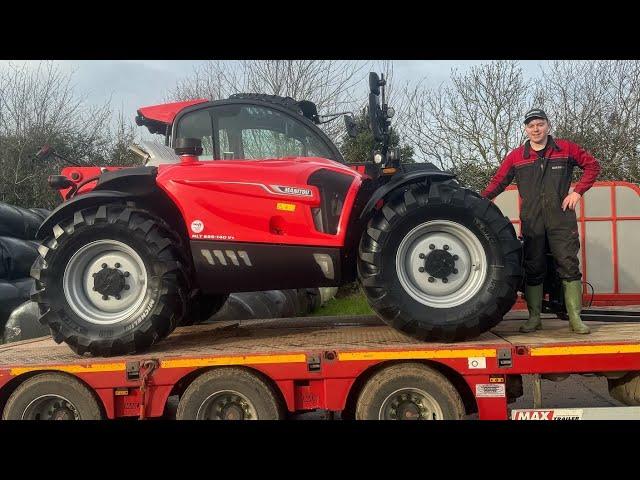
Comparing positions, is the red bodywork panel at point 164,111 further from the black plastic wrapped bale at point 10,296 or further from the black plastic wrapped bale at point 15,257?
the black plastic wrapped bale at point 15,257

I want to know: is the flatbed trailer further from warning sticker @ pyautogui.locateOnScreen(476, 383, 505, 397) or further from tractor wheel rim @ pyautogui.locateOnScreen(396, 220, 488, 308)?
tractor wheel rim @ pyautogui.locateOnScreen(396, 220, 488, 308)

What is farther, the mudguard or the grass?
the grass

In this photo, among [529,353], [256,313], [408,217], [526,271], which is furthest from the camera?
[256,313]

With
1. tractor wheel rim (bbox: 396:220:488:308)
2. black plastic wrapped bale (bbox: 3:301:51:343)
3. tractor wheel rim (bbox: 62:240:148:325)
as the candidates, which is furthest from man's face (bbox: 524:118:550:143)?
black plastic wrapped bale (bbox: 3:301:51:343)

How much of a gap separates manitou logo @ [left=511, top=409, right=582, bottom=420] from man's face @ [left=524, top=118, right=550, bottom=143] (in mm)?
2218

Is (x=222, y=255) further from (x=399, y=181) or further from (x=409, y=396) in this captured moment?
(x=409, y=396)

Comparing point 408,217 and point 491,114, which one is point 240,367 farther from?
point 491,114

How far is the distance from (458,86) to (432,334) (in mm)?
13648

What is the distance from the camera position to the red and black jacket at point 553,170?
4781 millimetres

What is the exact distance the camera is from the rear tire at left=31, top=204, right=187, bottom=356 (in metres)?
4.43

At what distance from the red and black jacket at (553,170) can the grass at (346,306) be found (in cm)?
696

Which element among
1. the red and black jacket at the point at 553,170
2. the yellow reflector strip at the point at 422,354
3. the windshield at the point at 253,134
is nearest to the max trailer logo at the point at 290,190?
the windshield at the point at 253,134

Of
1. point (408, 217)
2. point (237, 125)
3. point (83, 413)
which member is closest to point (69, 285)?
point (83, 413)

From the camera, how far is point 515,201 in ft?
32.4
